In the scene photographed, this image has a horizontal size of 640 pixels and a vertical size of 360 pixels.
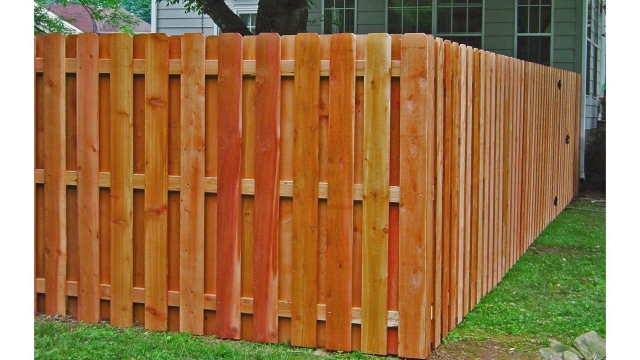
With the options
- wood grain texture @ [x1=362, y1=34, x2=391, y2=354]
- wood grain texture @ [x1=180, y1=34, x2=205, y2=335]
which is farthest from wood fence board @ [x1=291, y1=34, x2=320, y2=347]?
wood grain texture @ [x1=180, y1=34, x2=205, y2=335]

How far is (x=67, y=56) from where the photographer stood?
23.1ft

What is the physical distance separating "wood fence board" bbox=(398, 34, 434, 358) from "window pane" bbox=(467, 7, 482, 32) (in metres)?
12.0

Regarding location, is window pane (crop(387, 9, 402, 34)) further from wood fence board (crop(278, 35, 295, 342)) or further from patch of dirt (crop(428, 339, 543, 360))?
patch of dirt (crop(428, 339, 543, 360))

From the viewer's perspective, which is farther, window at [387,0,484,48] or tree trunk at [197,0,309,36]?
window at [387,0,484,48]

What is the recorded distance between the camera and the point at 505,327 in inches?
277

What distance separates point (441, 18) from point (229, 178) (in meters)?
12.2

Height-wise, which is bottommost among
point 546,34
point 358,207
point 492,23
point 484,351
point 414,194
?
point 484,351

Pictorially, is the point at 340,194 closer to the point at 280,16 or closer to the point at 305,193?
the point at 305,193

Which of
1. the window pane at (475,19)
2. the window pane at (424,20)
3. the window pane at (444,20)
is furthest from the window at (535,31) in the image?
the window pane at (424,20)

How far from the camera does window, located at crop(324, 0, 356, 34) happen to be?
18.1 m

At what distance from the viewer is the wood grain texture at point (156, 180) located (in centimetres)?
669

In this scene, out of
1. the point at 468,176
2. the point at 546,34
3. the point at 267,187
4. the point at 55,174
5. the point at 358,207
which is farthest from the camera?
the point at 546,34

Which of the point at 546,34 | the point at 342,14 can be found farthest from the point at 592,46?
the point at 342,14

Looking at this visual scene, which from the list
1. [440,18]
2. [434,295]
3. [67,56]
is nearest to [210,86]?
[67,56]
